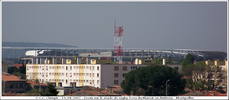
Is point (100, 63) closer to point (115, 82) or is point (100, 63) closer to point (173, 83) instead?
point (115, 82)

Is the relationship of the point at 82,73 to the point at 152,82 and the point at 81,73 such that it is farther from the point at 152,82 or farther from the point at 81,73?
the point at 152,82

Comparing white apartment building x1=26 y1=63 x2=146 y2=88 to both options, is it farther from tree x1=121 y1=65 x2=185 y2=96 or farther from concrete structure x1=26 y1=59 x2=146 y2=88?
tree x1=121 y1=65 x2=185 y2=96

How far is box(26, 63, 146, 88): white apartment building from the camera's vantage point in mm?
54469

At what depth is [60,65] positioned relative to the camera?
61.3 meters

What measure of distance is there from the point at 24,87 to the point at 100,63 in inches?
666

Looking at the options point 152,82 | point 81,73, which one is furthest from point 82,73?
point 152,82

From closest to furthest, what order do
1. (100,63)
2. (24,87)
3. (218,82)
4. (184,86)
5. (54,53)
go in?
(24,87), (184,86), (218,82), (100,63), (54,53)

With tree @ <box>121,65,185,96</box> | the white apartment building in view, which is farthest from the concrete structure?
tree @ <box>121,65,185,96</box>

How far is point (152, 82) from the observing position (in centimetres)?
4434

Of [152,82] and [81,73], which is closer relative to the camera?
[152,82]

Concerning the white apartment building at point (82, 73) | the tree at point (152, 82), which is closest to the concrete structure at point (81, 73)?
the white apartment building at point (82, 73)

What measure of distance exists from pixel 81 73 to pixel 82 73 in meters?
0.14

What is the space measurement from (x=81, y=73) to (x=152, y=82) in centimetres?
1509

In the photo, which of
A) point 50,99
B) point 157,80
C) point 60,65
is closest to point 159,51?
point 60,65
